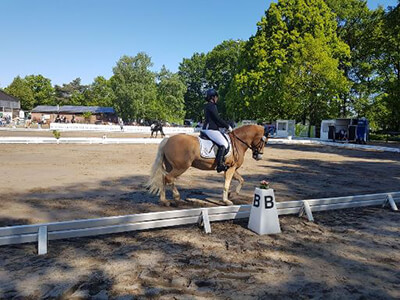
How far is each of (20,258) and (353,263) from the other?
5.05 meters

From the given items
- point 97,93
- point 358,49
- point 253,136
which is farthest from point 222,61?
point 253,136

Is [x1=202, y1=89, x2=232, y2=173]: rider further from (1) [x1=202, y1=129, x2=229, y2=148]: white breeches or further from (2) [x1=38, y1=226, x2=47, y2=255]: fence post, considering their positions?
(2) [x1=38, y1=226, x2=47, y2=255]: fence post

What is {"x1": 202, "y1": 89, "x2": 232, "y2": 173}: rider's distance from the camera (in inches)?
278

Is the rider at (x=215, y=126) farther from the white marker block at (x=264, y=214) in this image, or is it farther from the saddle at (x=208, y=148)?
the white marker block at (x=264, y=214)

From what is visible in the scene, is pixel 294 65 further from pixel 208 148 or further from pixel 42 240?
pixel 42 240

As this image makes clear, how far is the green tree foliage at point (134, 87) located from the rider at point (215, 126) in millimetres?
59514

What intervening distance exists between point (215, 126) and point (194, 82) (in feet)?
244

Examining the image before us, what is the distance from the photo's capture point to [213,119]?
24.1 feet

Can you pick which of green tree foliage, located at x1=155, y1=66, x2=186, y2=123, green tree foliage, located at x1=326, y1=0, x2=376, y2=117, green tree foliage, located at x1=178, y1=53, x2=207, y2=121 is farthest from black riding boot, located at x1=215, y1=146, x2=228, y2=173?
green tree foliage, located at x1=178, y1=53, x2=207, y2=121

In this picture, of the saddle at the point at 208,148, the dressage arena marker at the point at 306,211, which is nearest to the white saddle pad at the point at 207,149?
the saddle at the point at 208,148

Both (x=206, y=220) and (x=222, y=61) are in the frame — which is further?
(x=222, y=61)

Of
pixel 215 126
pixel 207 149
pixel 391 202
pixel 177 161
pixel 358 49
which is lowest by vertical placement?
pixel 391 202


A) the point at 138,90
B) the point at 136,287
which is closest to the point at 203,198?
the point at 136,287

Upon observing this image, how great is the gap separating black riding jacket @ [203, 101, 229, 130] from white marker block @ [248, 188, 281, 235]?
2250 millimetres
